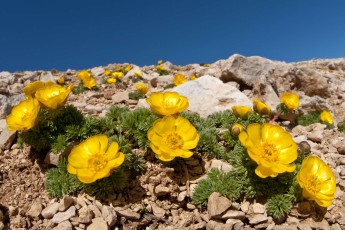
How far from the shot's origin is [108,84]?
11.9 metres

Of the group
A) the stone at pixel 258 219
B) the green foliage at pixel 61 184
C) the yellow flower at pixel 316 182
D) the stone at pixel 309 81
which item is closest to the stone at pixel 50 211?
the green foliage at pixel 61 184

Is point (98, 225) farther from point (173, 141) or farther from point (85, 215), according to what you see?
point (173, 141)

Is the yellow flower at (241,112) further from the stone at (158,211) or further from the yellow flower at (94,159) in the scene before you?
the yellow flower at (94,159)

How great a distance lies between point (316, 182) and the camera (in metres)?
3.95

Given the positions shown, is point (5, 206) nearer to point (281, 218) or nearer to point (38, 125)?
point (38, 125)

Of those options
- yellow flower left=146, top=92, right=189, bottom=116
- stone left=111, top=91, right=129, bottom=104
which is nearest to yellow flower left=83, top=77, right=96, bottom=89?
stone left=111, top=91, right=129, bottom=104

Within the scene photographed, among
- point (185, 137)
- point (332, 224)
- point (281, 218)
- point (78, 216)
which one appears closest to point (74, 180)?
point (78, 216)

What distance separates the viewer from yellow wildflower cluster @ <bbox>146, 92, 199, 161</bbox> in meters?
4.06

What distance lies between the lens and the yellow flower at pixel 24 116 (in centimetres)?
421

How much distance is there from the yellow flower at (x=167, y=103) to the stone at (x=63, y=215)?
5.09ft

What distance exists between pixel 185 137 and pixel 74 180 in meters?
1.35

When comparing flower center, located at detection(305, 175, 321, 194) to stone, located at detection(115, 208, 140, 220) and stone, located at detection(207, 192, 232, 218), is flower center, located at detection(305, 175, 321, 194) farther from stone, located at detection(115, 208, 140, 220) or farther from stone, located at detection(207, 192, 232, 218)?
stone, located at detection(115, 208, 140, 220)

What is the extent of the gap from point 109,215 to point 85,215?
257mm

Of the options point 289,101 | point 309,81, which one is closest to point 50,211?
point 289,101
